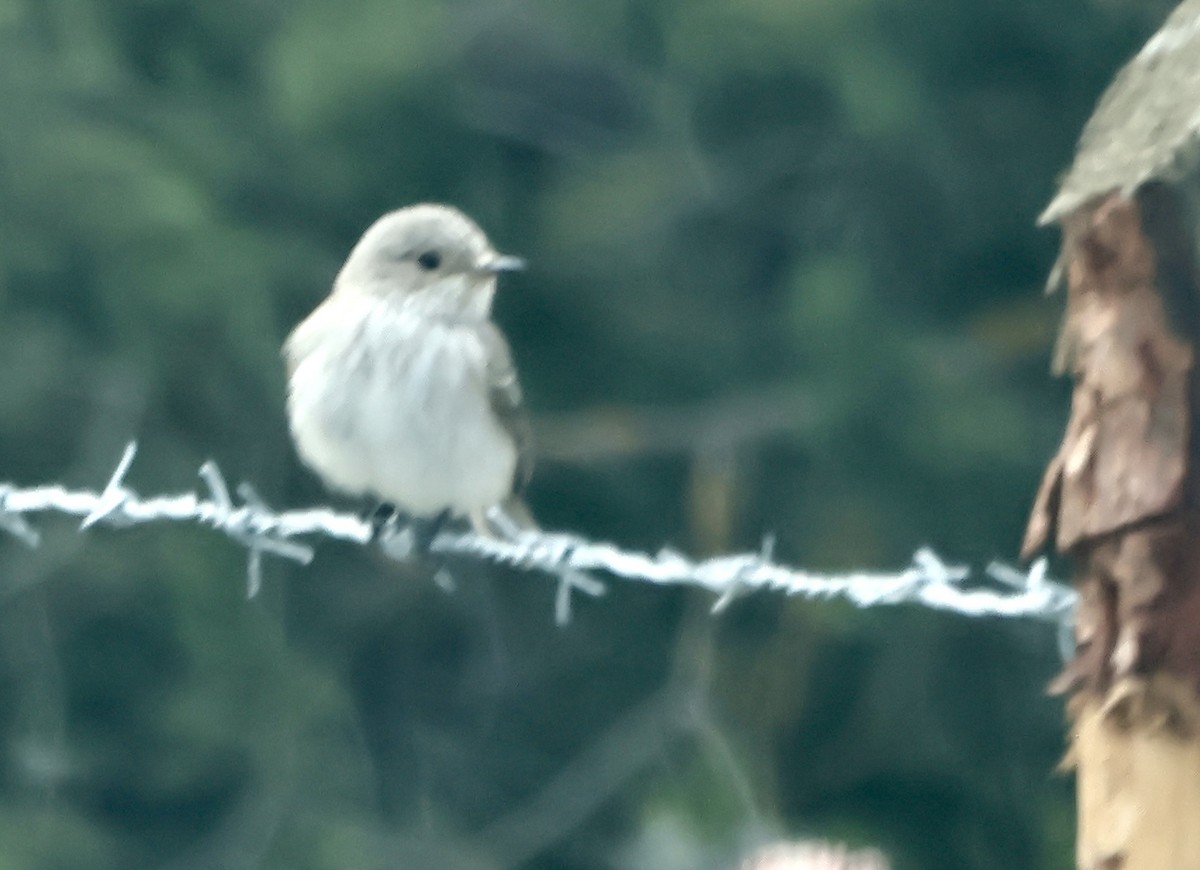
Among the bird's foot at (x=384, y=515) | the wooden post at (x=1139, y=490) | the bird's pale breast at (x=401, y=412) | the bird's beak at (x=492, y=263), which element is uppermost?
the bird's beak at (x=492, y=263)

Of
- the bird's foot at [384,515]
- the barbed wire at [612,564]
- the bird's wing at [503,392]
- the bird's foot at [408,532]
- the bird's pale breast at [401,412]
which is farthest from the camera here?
the bird's foot at [384,515]

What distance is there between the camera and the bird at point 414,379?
165 inches

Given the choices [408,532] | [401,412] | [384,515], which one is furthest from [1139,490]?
[384,515]

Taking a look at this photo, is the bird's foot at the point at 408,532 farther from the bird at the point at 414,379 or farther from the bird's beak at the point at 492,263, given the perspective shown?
the bird's beak at the point at 492,263

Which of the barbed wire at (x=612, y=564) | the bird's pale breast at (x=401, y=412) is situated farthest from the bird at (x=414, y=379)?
the barbed wire at (x=612, y=564)

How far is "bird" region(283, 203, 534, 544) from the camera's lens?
4.20 meters

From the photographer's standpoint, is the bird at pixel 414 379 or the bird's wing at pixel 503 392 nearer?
the bird at pixel 414 379

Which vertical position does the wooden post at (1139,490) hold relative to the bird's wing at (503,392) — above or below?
below

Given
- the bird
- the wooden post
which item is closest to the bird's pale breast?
the bird

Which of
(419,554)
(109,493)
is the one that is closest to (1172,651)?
(109,493)

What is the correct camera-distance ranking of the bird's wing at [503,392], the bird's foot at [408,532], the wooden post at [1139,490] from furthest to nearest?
the bird's foot at [408,532], the bird's wing at [503,392], the wooden post at [1139,490]

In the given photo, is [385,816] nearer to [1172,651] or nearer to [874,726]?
[874,726]

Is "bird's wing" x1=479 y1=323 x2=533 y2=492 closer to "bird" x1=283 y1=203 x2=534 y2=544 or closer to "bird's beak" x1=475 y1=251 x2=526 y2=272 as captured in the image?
"bird" x1=283 y1=203 x2=534 y2=544

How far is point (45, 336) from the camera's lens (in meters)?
6.53
